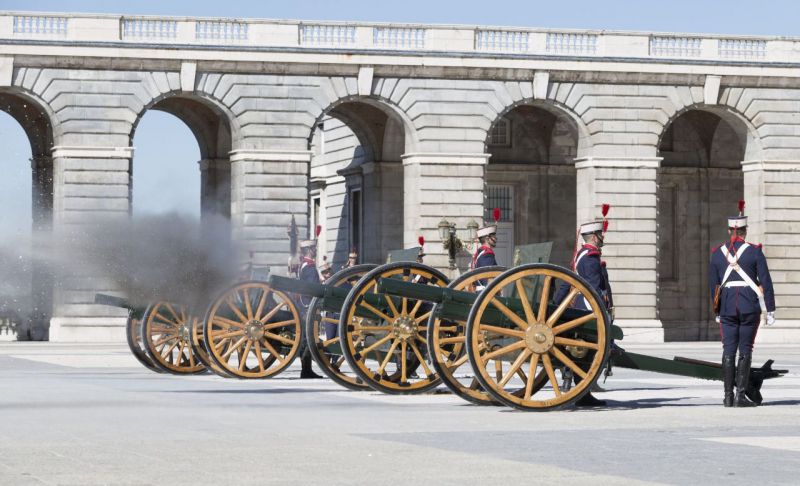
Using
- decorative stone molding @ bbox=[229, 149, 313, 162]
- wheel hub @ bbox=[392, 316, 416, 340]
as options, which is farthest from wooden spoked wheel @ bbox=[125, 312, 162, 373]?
decorative stone molding @ bbox=[229, 149, 313, 162]

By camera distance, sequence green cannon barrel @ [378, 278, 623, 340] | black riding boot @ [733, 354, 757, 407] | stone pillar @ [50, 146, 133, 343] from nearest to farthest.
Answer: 1. green cannon barrel @ [378, 278, 623, 340]
2. black riding boot @ [733, 354, 757, 407]
3. stone pillar @ [50, 146, 133, 343]

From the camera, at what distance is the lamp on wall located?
135 ft

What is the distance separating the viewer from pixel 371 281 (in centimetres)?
1695

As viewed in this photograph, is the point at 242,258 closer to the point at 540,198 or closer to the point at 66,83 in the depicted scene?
the point at 66,83

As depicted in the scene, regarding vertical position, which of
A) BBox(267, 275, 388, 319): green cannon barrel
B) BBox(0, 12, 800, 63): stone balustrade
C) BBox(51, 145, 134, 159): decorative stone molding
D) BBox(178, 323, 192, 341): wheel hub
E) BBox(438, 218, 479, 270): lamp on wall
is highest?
BBox(0, 12, 800, 63): stone balustrade

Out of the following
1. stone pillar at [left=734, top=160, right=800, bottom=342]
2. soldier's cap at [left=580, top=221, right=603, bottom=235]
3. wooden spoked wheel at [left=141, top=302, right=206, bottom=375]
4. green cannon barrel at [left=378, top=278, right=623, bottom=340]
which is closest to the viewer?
green cannon barrel at [left=378, top=278, right=623, bottom=340]

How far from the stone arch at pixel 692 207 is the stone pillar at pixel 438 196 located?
877 centimetres

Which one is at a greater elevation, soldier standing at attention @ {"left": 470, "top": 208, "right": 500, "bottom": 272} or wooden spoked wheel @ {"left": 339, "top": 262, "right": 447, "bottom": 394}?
soldier standing at attention @ {"left": 470, "top": 208, "right": 500, "bottom": 272}

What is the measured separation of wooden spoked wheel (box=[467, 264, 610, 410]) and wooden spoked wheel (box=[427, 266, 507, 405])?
1.12 ft

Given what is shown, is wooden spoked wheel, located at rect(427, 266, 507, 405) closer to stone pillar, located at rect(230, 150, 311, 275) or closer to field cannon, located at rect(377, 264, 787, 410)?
field cannon, located at rect(377, 264, 787, 410)

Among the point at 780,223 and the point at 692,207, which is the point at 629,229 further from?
the point at 692,207

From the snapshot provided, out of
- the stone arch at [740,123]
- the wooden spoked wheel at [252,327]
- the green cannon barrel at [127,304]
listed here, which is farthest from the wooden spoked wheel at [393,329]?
the stone arch at [740,123]

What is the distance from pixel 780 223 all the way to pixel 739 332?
28.4 metres

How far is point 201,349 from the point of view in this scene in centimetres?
2091
